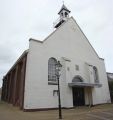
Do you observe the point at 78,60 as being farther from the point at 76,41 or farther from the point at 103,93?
the point at 103,93

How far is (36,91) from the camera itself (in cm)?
1460

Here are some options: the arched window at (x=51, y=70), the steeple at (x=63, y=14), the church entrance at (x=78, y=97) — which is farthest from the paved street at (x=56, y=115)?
the steeple at (x=63, y=14)

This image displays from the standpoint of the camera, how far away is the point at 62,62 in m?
18.0

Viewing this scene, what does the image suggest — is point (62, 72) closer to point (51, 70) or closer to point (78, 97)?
point (51, 70)

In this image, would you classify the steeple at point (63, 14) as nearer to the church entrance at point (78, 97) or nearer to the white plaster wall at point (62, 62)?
the white plaster wall at point (62, 62)

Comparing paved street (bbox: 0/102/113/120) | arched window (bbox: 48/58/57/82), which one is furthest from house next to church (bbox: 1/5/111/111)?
paved street (bbox: 0/102/113/120)

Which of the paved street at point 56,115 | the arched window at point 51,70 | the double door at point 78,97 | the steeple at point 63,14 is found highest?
the steeple at point 63,14

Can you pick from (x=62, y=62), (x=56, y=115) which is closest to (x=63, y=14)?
(x=62, y=62)

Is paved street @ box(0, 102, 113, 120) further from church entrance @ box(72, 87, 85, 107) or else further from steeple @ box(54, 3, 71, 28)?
steeple @ box(54, 3, 71, 28)

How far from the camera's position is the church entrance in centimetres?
1818

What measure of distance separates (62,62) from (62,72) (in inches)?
55.7

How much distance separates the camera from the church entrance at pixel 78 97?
59.7ft

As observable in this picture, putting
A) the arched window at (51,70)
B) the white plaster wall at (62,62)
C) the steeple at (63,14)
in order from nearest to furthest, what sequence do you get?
the white plaster wall at (62,62) → the arched window at (51,70) → the steeple at (63,14)

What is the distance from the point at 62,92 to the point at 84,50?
29.7 feet
